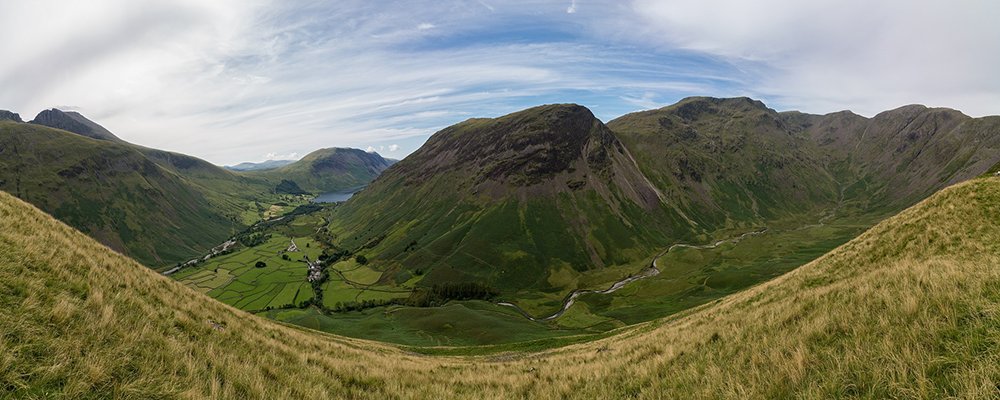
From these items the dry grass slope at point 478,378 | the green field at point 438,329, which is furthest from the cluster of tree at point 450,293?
the dry grass slope at point 478,378

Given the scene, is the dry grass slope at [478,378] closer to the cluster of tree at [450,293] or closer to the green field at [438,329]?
the green field at [438,329]

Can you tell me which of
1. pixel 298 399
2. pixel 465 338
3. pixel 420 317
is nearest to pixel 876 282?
pixel 298 399

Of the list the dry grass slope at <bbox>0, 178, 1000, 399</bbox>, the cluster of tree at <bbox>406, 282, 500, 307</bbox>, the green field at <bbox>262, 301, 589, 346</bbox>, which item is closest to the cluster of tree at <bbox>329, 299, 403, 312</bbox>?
the cluster of tree at <bbox>406, 282, 500, 307</bbox>

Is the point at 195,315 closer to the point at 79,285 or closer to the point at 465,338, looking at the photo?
the point at 79,285

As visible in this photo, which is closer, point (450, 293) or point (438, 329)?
point (438, 329)

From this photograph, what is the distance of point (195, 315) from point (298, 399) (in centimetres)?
947

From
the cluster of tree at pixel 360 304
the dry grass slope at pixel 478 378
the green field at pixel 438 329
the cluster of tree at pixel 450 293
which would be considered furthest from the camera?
the cluster of tree at pixel 450 293

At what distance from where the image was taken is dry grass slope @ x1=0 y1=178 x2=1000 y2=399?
723 centimetres

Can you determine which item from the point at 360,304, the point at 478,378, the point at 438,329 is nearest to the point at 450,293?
the point at 360,304

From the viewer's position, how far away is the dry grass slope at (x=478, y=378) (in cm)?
723

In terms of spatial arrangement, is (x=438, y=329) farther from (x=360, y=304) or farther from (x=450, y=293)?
(x=360, y=304)

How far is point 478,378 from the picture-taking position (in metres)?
16.2

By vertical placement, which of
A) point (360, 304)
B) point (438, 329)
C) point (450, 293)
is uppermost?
point (438, 329)

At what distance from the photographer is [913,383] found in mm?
6738
